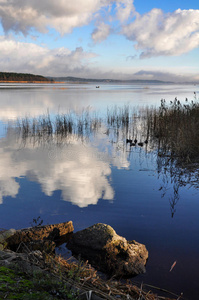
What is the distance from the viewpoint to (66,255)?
501cm

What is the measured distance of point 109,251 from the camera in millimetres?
4688

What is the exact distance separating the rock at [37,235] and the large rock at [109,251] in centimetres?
36

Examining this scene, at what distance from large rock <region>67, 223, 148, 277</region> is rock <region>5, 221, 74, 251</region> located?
36cm

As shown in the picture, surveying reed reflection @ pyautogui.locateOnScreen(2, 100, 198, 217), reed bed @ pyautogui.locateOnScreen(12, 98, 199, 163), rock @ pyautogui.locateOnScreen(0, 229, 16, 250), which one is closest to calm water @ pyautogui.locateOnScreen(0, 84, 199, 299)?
reed reflection @ pyautogui.locateOnScreen(2, 100, 198, 217)

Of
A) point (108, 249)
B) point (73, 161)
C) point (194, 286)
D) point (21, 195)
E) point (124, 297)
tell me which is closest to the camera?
point (124, 297)

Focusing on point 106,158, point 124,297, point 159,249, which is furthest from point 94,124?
point 124,297

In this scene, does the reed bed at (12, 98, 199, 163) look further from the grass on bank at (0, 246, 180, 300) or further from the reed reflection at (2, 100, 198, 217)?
the grass on bank at (0, 246, 180, 300)

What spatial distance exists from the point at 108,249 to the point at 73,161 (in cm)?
728

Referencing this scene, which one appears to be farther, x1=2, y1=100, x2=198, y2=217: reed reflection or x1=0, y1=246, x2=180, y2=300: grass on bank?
x1=2, y1=100, x2=198, y2=217: reed reflection

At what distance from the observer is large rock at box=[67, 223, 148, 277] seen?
14.7ft

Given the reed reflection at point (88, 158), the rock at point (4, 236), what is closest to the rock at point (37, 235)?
the rock at point (4, 236)

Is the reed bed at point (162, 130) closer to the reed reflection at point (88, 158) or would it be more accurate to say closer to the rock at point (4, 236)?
the reed reflection at point (88, 158)

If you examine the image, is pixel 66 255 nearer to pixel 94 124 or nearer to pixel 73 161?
pixel 73 161

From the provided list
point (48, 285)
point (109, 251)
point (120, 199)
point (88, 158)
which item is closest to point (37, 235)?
point (109, 251)
